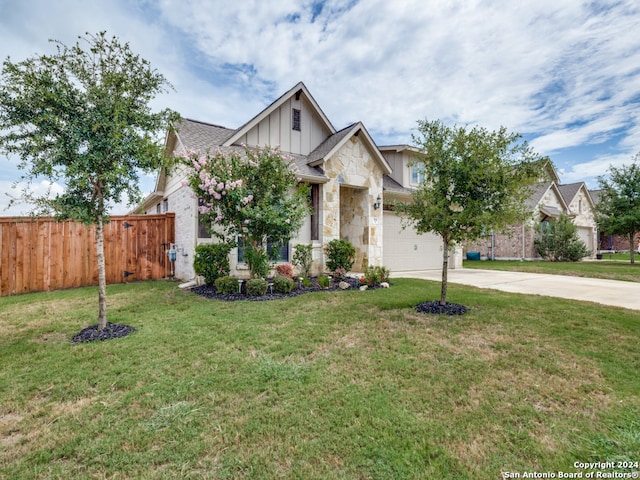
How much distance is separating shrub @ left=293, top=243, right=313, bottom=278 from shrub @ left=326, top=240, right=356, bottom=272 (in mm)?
788

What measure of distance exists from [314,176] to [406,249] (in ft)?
21.1

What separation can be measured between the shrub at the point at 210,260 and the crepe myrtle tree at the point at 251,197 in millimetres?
655

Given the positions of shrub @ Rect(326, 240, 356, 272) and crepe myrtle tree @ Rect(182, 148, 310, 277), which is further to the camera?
shrub @ Rect(326, 240, 356, 272)

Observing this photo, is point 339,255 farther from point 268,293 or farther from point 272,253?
point 268,293

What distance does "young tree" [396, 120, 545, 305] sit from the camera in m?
5.56

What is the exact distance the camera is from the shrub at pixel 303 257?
400 inches

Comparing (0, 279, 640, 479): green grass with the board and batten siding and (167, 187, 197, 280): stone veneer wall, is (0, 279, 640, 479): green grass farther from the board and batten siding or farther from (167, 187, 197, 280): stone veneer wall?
the board and batten siding

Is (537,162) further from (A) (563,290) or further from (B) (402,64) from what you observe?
(B) (402,64)

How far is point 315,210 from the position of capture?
1123 centimetres

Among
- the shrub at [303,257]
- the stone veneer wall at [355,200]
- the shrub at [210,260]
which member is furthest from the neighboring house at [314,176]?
the shrub at [210,260]

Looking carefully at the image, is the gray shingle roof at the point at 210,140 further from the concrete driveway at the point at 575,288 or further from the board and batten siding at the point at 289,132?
the concrete driveway at the point at 575,288

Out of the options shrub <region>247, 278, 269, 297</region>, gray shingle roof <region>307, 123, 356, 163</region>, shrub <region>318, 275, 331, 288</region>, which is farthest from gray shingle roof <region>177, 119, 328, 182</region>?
shrub <region>247, 278, 269, 297</region>

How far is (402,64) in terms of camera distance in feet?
37.7

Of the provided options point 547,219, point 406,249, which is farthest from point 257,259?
point 547,219
